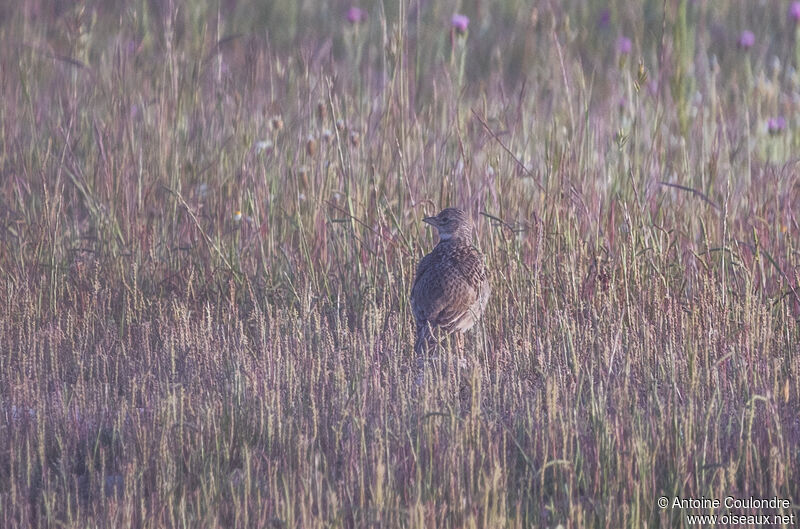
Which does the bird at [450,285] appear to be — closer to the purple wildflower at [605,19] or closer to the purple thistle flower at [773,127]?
the purple thistle flower at [773,127]

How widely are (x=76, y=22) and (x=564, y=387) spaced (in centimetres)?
363

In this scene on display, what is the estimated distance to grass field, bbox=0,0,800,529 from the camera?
3.35 metres

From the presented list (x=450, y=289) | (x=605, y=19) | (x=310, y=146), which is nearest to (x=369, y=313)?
(x=450, y=289)

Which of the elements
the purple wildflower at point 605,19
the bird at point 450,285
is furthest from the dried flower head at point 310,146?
the purple wildflower at point 605,19

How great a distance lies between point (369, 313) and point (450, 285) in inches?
17.0

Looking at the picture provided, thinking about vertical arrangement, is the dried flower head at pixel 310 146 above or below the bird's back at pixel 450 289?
above

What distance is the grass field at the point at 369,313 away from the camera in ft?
11.0

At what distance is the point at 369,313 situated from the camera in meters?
4.66

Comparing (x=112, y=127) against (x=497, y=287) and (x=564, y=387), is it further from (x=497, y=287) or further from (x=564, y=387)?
(x=564, y=387)

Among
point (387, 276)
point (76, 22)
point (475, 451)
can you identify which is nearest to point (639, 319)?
point (387, 276)

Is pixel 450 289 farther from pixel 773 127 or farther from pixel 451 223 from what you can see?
pixel 773 127

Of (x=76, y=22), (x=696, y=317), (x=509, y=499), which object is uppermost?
(x=76, y=22)

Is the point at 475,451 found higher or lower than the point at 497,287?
lower

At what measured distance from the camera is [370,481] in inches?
130
